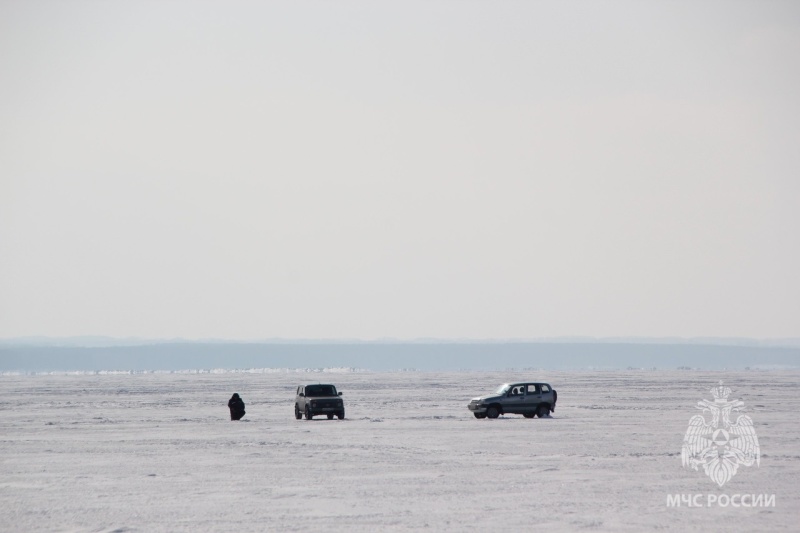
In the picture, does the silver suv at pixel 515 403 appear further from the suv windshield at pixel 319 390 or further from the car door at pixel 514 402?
the suv windshield at pixel 319 390

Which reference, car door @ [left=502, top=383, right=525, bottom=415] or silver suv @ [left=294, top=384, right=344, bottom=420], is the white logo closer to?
car door @ [left=502, top=383, right=525, bottom=415]

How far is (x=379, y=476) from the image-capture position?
24641mm

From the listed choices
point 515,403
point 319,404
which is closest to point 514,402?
point 515,403

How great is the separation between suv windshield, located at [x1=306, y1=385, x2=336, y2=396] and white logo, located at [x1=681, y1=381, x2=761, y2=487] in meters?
15.4

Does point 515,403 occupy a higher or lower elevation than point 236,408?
higher

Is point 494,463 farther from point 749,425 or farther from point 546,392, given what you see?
point 546,392

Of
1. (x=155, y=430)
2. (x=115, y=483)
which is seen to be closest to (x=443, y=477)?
(x=115, y=483)

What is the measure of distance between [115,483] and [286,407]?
3489cm

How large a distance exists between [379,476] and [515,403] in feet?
72.7

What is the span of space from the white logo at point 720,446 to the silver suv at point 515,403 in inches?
244

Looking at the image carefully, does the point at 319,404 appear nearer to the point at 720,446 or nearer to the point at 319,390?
the point at 319,390

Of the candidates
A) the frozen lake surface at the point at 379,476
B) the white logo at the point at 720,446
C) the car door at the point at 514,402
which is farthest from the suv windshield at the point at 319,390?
the white logo at the point at 720,446

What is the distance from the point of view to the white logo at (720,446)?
82.1 feet

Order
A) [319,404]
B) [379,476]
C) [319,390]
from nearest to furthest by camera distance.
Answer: [379,476], [319,404], [319,390]
